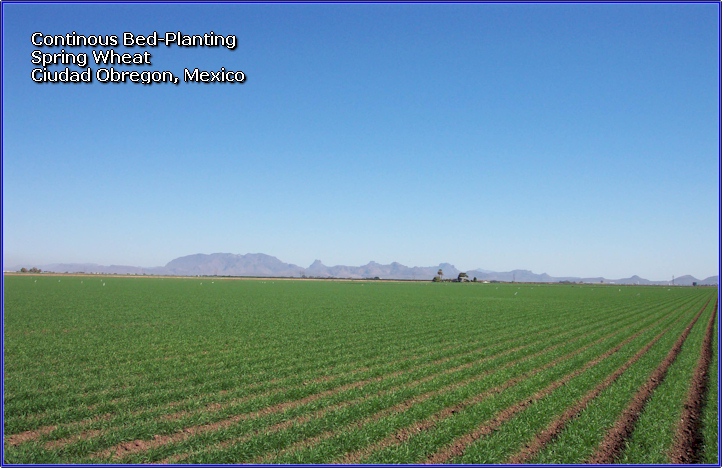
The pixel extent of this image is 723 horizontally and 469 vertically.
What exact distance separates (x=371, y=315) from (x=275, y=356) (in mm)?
19301

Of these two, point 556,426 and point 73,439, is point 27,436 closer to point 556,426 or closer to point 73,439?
point 73,439

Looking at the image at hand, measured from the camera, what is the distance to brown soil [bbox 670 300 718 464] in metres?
9.58

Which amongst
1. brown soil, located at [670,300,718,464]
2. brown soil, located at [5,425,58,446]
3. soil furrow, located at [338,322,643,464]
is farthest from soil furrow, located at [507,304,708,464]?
brown soil, located at [5,425,58,446]

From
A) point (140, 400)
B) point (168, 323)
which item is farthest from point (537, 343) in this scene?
point (168, 323)

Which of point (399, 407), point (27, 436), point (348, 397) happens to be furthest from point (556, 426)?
point (27, 436)

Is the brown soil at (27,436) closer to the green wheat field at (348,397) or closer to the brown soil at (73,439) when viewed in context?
the green wheat field at (348,397)

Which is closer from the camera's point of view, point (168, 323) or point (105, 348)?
point (105, 348)

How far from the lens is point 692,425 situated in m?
11.3

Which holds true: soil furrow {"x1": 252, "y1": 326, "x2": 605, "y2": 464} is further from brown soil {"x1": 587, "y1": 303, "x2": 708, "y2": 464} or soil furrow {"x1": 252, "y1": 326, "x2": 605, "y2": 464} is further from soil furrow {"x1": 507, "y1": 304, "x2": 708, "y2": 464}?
brown soil {"x1": 587, "y1": 303, "x2": 708, "y2": 464}

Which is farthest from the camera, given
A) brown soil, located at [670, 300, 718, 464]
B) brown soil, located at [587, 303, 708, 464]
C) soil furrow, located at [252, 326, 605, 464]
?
brown soil, located at [670, 300, 718, 464]

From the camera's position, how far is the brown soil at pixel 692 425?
958 cm

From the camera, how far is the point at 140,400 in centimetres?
1214

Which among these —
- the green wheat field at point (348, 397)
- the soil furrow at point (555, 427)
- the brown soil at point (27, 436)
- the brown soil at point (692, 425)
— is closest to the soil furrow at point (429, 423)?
the green wheat field at point (348, 397)

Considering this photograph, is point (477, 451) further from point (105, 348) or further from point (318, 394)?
point (105, 348)
